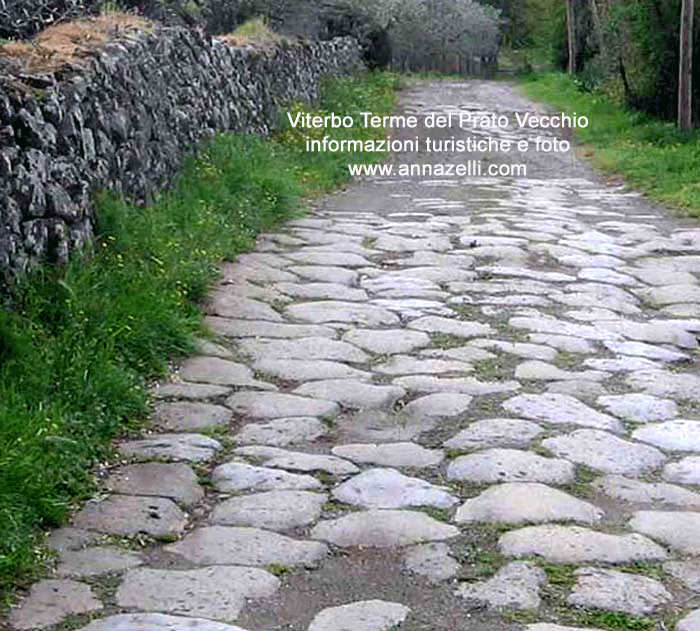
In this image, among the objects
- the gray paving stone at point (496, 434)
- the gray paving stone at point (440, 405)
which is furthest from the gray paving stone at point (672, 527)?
the gray paving stone at point (440, 405)

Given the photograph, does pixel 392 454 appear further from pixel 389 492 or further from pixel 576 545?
pixel 576 545

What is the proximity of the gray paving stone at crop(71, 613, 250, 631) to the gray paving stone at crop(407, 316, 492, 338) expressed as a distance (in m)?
3.45

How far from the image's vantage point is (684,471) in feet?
16.1

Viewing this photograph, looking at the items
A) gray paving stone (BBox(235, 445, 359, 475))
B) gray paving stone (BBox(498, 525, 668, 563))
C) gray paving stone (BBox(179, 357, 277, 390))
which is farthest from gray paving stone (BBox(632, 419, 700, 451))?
gray paving stone (BBox(179, 357, 277, 390))

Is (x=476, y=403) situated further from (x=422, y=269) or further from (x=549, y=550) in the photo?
(x=422, y=269)

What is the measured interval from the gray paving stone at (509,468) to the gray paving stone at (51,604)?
152cm

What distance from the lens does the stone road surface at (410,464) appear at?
3783 mm

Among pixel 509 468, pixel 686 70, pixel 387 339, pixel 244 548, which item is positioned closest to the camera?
pixel 244 548

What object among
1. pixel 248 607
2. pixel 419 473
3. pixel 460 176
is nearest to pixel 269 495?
pixel 419 473

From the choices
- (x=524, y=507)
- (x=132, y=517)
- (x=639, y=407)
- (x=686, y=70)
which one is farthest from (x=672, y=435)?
(x=686, y=70)

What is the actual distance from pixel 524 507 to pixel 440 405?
1211mm

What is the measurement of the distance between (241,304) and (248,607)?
3.68 meters

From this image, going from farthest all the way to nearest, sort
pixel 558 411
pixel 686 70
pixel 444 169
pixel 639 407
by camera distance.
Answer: pixel 686 70 → pixel 444 169 → pixel 639 407 → pixel 558 411

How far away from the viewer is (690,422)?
548cm
